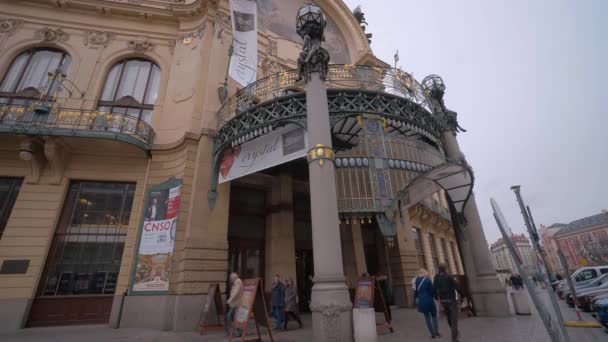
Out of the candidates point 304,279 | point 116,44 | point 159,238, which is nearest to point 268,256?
point 304,279

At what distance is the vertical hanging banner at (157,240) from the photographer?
1030cm

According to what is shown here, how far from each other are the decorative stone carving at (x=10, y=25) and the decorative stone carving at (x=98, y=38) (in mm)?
3096

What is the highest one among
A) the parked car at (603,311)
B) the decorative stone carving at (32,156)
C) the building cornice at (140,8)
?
the building cornice at (140,8)

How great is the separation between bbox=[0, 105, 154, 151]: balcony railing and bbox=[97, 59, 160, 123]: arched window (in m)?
1.35

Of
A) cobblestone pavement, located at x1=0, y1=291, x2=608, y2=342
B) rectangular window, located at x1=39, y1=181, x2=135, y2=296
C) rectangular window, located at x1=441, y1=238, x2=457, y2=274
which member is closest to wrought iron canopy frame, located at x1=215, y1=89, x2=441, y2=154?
rectangular window, located at x1=39, y1=181, x2=135, y2=296

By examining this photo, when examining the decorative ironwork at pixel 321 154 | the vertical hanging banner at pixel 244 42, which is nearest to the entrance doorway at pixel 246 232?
the vertical hanging banner at pixel 244 42

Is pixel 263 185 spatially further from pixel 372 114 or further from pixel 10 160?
pixel 10 160

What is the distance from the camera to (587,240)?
7969 cm

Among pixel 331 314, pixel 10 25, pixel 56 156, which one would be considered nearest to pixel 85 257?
pixel 56 156

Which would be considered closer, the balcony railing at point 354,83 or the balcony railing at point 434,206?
the balcony railing at point 354,83

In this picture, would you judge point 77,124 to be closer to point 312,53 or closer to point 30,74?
point 30,74

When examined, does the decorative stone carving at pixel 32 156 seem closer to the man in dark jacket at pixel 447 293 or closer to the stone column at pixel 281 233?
the stone column at pixel 281 233

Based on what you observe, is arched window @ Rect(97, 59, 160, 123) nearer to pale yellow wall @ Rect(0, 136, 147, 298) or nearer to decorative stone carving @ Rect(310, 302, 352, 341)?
pale yellow wall @ Rect(0, 136, 147, 298)

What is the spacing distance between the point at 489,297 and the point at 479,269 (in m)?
1.04
